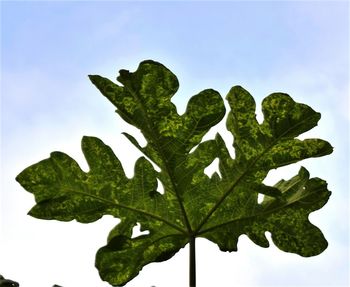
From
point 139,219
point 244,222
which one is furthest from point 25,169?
point 244,222

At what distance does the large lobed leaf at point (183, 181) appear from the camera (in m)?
1.97

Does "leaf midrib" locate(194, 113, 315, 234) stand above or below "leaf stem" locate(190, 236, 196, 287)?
above

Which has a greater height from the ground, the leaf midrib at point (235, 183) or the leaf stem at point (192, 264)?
the leaf midrib at point (235, 183)

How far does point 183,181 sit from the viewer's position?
2064 mm

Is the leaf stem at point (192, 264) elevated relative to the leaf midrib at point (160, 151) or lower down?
lower down

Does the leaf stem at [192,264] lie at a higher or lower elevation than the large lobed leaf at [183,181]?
lower

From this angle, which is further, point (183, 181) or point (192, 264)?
point (183, 181)

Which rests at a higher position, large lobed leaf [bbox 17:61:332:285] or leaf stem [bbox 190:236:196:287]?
large lobed leaf [bbox 17:61:332:285]

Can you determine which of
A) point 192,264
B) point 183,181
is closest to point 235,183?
point 183,181

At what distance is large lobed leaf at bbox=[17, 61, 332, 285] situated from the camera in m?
1.97

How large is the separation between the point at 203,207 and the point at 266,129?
12.4 inches

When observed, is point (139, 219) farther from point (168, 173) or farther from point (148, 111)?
point (148, 111)

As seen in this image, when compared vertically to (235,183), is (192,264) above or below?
below

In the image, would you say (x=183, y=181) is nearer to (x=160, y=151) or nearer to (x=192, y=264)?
(x=160, y=151)
